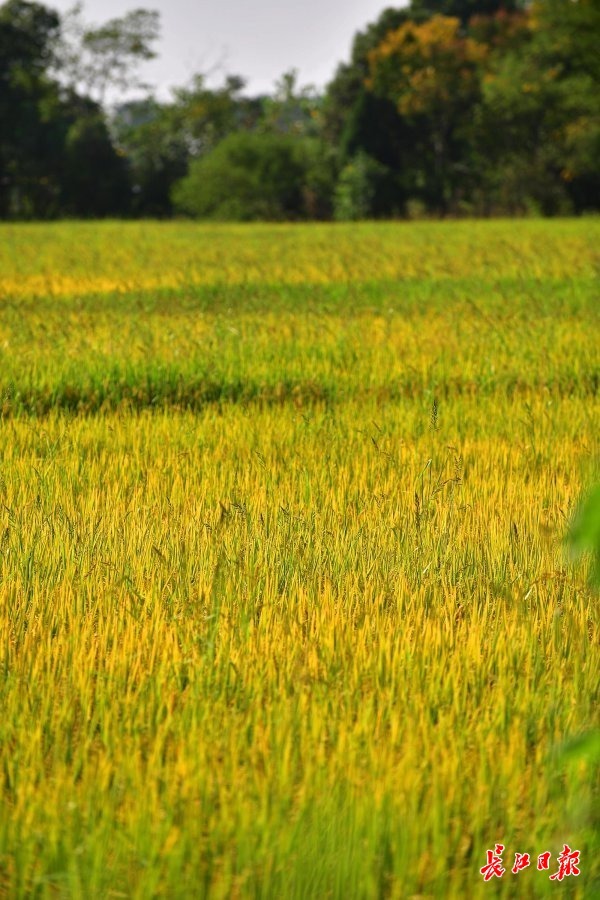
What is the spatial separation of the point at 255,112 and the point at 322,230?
44.9 metres

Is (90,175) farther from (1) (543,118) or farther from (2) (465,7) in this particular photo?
(2) (465,7)

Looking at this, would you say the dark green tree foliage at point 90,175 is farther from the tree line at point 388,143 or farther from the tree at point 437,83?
the tree at point 437,83

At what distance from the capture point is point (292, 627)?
304 centimetres

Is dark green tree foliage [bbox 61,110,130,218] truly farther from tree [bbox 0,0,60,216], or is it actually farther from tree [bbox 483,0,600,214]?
tree [bbox 483,0,600,214]

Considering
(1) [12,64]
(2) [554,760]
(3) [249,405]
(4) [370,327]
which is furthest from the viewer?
(1) [12,64]

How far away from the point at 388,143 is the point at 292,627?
4589 centimetres

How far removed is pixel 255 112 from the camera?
7200 centimetres

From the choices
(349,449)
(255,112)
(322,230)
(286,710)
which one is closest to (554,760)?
(286,710)

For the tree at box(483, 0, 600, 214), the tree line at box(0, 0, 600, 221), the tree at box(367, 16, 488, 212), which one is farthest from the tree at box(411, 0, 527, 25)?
the tree at box(483, 0, 600, 214)

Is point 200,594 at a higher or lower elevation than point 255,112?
lower

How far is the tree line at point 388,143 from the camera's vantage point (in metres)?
43.3

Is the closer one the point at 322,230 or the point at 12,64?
the point at 322,230

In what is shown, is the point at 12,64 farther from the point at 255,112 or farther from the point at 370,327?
the point at 370,327

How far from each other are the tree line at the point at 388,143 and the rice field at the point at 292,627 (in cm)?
3485
